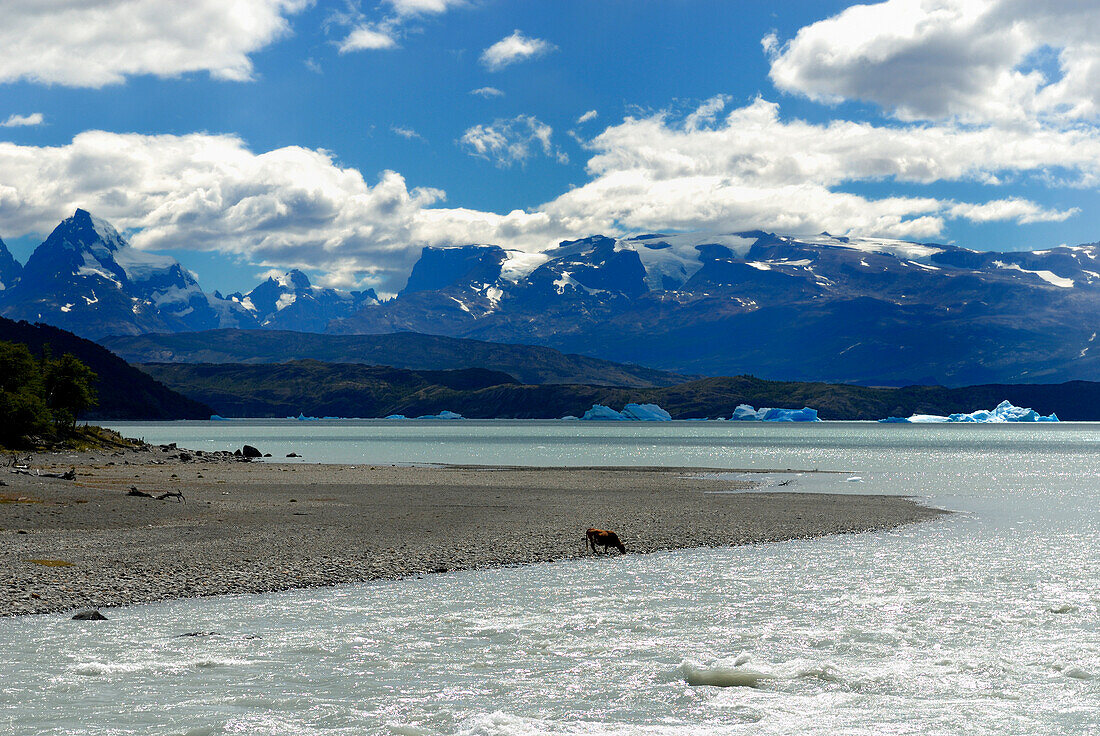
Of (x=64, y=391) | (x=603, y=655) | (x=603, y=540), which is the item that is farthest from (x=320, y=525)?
(x=64, y=391)

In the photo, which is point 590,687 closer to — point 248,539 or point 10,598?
point 10,598

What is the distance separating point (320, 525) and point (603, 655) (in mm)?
21629

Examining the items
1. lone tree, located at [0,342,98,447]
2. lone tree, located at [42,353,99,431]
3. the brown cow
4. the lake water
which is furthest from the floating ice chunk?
lone tree, located at [42,353,99,431]

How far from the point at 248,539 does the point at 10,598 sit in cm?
1085

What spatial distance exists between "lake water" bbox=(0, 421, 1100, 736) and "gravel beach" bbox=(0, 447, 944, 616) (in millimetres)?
2318

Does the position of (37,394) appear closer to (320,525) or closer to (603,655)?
(320,525)

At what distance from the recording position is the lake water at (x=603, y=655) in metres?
13.4

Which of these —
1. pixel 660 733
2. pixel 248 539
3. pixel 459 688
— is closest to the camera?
pixel 660 733

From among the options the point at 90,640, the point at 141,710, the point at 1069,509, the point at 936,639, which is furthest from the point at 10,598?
the point at 1069,509

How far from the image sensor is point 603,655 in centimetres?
1714

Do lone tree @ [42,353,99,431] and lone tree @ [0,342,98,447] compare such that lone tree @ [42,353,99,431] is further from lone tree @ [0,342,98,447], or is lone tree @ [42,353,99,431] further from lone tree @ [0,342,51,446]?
lone tree @ [0,342,51,446]

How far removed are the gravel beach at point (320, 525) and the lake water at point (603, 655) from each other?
2.32m

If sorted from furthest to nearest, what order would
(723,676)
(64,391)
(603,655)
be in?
(64,391)
(603,655)
(723,676)

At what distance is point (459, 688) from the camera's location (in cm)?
1493
